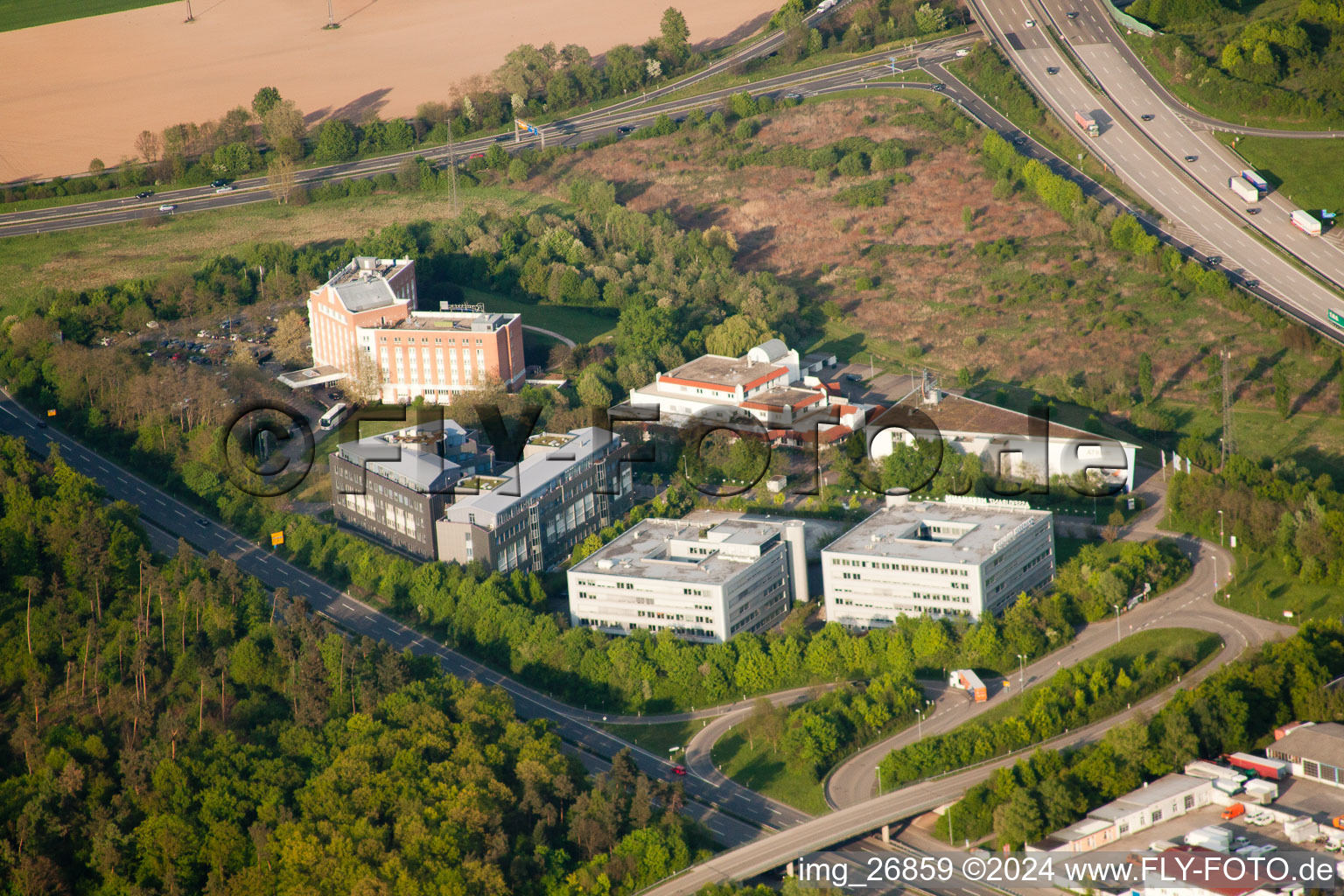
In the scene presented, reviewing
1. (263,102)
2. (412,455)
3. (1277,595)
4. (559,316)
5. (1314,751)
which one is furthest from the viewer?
(263,102)

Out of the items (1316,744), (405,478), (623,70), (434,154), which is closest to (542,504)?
(405,478)

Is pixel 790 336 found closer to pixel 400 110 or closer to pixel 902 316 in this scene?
pixel 902 316

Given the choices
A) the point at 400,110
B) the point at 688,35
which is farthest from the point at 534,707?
the point at 688,35

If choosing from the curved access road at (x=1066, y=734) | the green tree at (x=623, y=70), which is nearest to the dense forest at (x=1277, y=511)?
the curved access road at (x=1066, y=734)

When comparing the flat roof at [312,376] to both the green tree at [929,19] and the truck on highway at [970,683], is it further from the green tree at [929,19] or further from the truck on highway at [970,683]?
the green tree at [929,19]

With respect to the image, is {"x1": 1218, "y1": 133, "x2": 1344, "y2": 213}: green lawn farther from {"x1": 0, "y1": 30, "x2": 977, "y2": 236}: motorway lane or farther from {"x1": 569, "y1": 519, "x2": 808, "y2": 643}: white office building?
{"x1": 569, "y1": 519, "x2": 808, "y2": 643}: white office building

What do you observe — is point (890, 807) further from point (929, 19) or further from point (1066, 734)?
point (929, 19)
